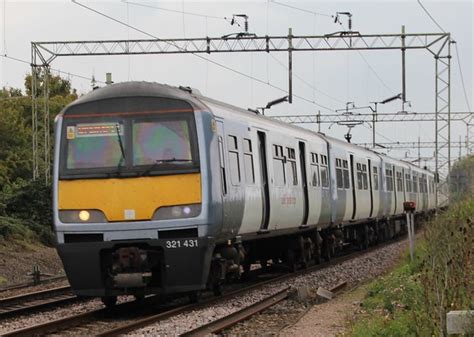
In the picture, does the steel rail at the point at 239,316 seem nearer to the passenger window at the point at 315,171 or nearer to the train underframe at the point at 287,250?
the train underframe at the point at 287,250

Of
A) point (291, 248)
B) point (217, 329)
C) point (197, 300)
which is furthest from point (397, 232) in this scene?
point (217, 329)

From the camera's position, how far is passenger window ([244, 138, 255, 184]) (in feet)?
45.9

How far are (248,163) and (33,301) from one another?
4.14 m

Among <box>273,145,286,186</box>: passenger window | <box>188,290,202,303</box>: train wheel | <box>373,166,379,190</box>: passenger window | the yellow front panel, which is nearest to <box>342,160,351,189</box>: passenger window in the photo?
<box>373,166,379,190</box>: passenger window

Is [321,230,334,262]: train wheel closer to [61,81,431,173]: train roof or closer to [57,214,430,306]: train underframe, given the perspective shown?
[57,214,430,306]: train underframe

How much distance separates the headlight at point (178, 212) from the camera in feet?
38.2

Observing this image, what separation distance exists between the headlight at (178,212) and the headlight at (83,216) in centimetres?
75

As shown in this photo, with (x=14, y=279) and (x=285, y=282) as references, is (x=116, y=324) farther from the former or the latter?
(x=14, y=279)

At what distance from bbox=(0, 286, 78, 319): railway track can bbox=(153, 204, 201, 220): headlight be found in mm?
2564

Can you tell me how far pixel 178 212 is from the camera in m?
11.7

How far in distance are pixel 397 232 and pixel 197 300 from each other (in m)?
24.9

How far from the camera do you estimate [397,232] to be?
121 ft

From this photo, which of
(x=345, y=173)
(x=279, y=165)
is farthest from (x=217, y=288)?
(x=345, y=173)

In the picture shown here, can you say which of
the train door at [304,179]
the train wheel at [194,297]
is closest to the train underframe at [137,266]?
the train wheel at [194,297]
